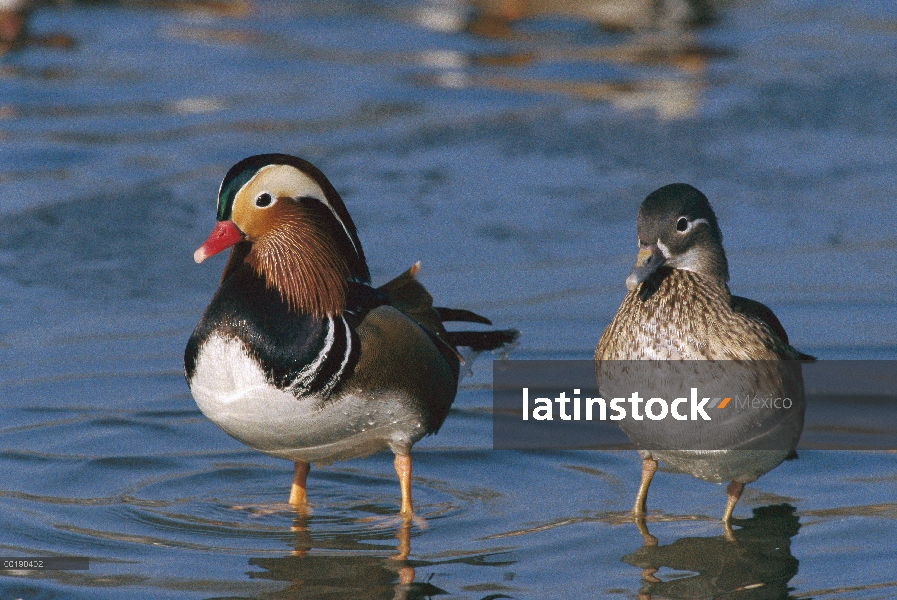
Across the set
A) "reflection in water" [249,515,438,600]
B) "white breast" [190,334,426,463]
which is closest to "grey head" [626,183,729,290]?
"white breast" [190,334,426,463]

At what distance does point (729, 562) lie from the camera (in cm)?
453

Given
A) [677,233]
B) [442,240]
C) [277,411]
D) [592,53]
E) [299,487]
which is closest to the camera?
[277,411]

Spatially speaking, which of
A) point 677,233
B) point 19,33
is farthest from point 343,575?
point 19,33

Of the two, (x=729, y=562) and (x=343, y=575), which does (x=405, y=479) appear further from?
(x=729, y=562)

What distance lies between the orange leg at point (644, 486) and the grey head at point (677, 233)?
68 cm

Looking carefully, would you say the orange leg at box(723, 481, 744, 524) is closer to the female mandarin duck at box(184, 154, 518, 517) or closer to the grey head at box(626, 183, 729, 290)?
the grey head at box(626, 183, 729, 290)

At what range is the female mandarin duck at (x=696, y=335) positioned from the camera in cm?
455

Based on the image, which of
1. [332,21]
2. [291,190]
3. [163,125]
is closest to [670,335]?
[291,190]

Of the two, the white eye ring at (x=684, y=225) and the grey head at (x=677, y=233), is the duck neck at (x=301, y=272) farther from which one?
the white eye ring at (x=684, y=225)

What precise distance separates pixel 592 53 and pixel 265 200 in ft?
28.0

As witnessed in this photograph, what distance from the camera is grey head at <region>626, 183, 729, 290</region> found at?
462 centimetres

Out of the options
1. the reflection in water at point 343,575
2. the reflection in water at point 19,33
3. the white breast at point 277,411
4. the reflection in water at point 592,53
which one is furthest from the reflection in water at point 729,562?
the reflection in water at point 19,33

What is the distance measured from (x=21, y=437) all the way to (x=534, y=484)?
2.08 meters

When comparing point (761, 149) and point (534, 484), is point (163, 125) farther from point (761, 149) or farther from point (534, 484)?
point (534, 484)
